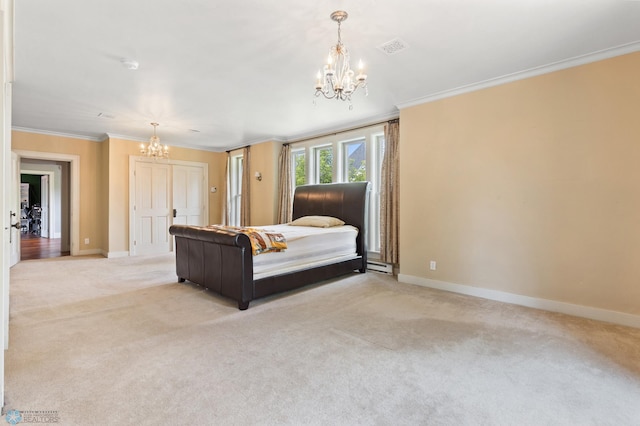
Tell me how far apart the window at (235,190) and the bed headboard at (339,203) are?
8.03 ft

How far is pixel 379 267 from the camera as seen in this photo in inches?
203

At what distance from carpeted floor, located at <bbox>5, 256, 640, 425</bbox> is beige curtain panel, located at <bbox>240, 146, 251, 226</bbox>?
147 inches

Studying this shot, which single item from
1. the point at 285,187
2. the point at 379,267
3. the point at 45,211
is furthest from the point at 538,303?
the point at 45,211

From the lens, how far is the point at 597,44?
9.21ft

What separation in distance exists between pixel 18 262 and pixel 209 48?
19.3 ft

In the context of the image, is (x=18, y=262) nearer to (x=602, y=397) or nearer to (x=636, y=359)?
(x=602, y=397)

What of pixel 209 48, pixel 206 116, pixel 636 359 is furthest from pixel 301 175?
pixel 636 359

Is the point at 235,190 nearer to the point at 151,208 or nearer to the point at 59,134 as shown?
the point at 151,208

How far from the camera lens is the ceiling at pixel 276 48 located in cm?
231

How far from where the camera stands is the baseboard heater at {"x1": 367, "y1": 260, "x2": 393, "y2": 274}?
5.00 meters

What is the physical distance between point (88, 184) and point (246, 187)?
132 inches

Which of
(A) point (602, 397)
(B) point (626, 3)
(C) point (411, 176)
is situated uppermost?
(B) point (626, 3)

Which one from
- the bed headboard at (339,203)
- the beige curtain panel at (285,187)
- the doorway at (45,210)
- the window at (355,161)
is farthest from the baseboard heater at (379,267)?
the doorway at (45,210)

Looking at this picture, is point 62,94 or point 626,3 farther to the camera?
point 62,94
